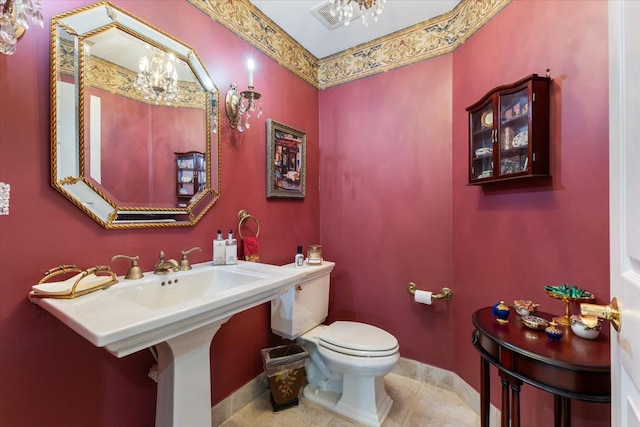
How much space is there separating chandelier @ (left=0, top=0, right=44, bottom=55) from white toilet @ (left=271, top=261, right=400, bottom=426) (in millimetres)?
1533

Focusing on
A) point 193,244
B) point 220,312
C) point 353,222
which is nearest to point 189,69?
point 193,244

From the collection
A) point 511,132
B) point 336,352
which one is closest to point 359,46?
point 511,132

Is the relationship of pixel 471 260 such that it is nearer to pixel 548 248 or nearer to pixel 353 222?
pixel 548 248

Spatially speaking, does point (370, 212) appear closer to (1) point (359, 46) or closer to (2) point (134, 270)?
(1) point (359, 46)

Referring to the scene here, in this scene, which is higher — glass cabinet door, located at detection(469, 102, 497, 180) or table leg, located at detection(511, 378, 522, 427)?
glass cabinet door, located at detection(469, 102, 497, 180)

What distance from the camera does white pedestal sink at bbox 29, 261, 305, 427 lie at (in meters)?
0.71

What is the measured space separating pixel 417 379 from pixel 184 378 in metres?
1.67

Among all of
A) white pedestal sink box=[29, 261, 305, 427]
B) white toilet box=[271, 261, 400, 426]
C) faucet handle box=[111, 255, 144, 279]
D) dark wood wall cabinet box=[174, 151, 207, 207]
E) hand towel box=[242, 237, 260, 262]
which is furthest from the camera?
hand towel box=[242, 237, 260, 262]

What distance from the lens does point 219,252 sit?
1501 mm

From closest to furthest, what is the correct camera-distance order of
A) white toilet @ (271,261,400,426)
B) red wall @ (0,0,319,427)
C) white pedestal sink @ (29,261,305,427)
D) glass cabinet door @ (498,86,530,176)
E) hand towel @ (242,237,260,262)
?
1. white pedestal sink @ (29,261,305,427)
2. red wall @ (0,0,319,427)
3. glass cabinet door @ (498,86,530,176)
4. white toilet @ (271,261,400,426)
5. hand towel @ (242,237,260,262)

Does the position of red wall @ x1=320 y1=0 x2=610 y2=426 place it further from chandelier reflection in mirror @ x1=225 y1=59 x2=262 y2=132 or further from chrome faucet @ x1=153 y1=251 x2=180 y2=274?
chrome faucet @ x1=153 y1=251 x2=180 y2=274

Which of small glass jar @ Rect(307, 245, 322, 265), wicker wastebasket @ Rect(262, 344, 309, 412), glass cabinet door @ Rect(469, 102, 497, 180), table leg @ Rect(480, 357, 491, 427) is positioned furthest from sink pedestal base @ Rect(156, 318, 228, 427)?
glass cabinet door @ Rect(469, 102, 497, 180)

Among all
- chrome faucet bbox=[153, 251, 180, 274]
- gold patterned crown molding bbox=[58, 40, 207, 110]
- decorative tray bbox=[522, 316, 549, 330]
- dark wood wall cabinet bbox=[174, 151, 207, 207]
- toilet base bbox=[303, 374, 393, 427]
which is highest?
gold patterned crown molding bbox=[58, 40, 207, 110]

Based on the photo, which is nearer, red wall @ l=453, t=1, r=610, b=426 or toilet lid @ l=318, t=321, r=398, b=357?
red wall @ l=453, t=1, r=610, b=426
